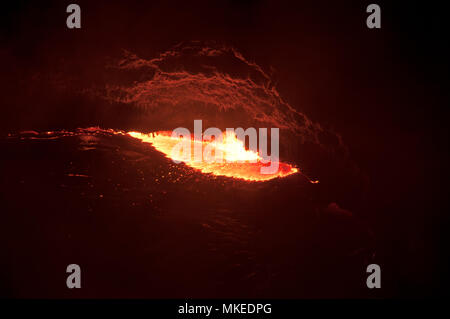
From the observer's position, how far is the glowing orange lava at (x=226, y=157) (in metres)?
2.89

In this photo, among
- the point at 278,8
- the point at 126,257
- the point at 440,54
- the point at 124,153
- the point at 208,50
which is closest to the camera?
the point at 440,54

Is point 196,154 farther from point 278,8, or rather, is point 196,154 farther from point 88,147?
point 278,8

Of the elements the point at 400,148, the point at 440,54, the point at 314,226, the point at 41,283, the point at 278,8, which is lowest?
the point at 41,283

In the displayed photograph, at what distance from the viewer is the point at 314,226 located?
2.56 metres

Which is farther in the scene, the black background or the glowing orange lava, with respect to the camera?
the glowing orange lava

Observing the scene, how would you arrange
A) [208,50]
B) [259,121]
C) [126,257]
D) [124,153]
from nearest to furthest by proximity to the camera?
[208,50] < [126,257] < [259,121] < [124,153]

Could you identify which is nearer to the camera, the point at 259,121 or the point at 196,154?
the point at 259,121

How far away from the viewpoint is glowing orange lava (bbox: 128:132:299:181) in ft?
9.50

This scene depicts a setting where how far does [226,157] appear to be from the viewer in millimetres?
2986

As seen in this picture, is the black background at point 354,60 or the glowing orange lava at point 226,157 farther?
the glowing orange lava at point 226,157

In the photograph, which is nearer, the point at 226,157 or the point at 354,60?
the point at 354,60
